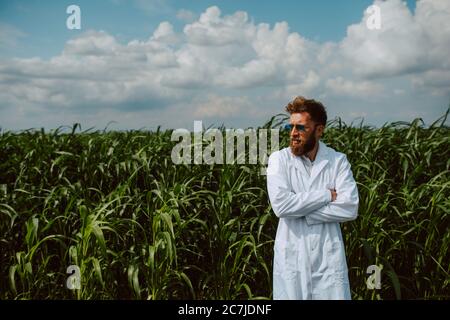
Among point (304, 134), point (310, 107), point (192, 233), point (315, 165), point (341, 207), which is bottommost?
point (192, 233)

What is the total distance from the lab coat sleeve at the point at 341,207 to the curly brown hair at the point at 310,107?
0.30 m

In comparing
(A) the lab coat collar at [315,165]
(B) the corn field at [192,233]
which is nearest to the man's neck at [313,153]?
(A) the lab coat collar at [315,165]

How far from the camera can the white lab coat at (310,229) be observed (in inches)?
92.9

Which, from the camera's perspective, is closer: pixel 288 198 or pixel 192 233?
pixel 288 198

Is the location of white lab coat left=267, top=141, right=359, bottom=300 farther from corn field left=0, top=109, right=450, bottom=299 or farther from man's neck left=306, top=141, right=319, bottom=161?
corn field left=0, top=109, right=450, bottom=299

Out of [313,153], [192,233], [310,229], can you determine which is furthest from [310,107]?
[192,233]

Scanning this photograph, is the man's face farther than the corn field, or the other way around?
the corn field

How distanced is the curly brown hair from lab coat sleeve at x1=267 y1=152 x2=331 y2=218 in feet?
0.83

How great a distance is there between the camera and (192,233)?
11.1ft

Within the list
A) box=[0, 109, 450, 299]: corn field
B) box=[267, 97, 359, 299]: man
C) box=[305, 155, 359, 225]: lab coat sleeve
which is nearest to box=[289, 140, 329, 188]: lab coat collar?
box=[267, 97, 359, 299]: man

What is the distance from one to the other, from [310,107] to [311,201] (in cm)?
42

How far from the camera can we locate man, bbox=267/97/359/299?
2.36 meters

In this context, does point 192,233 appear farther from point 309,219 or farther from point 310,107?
point 310,107
